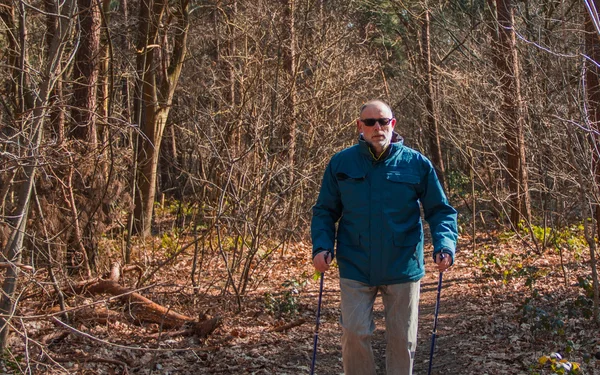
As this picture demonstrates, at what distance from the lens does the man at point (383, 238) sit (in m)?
4.74

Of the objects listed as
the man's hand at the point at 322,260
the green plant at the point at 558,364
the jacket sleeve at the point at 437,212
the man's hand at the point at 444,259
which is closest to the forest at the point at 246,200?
the green plant at the point at 558,364

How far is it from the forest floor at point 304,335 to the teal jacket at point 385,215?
59.7 inches

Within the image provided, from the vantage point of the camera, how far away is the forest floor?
6664 mm

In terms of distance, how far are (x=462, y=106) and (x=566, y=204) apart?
2.73 metres

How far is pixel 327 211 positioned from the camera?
505 cm

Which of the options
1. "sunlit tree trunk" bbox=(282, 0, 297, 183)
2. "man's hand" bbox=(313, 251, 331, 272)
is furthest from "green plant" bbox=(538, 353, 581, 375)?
"sunlit tree trunk" bbox=(282, 0, 297, 183)

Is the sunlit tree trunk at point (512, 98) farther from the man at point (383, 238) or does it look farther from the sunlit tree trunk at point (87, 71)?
the man at point (383, 238)

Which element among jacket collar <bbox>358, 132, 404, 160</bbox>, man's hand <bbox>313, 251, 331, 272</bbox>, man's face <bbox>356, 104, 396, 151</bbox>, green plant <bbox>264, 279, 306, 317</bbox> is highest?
man's face <bbox>356, 104, 396, 151</bbox>

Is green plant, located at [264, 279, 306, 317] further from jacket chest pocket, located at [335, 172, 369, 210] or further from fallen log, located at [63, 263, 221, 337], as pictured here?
jacket chest pocket, located at [335, 172, 369, 210]

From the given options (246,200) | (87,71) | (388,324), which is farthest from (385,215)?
(87,71)

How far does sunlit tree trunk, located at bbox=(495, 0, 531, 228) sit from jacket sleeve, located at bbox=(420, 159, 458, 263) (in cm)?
683

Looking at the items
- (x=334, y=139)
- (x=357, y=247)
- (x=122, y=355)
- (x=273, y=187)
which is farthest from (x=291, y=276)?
(x=357, y=247)

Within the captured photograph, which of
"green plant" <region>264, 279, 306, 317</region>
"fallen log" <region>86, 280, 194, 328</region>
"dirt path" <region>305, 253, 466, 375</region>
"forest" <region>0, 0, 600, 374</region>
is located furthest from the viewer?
"green plant" <region>264, 279, 306, 317</region>

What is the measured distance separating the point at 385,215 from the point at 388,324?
728 millimetres
